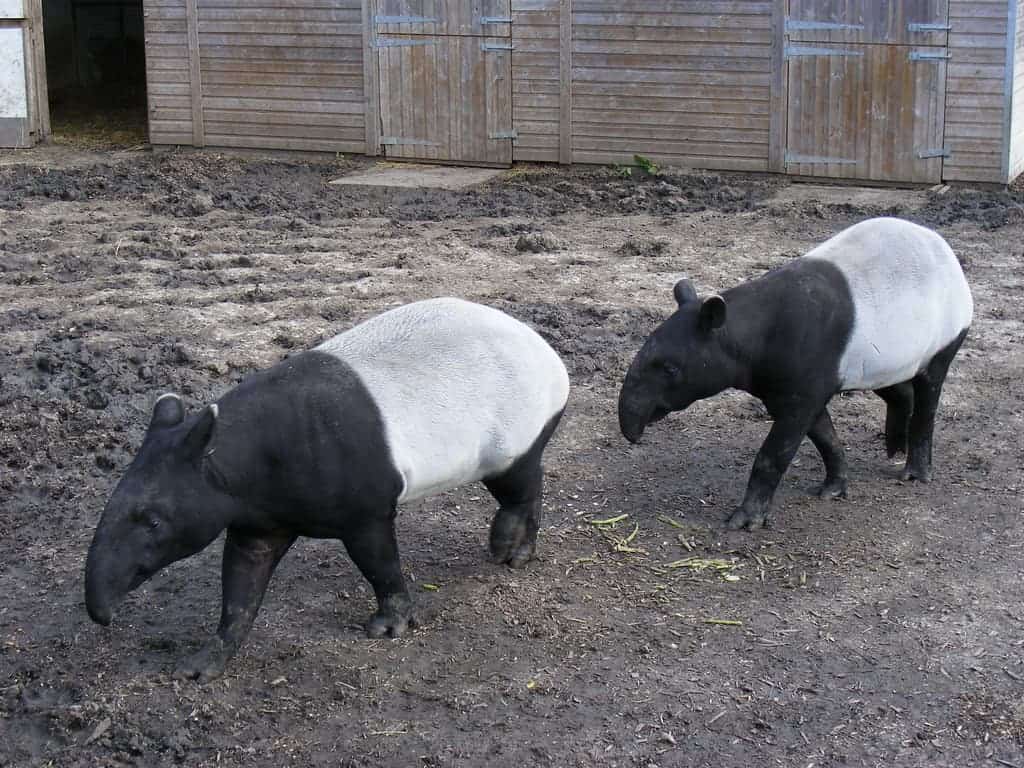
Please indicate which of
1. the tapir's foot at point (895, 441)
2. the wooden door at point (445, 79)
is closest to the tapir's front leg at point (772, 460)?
the tapir's foot at point (895, 441)

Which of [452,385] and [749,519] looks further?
[749,519]

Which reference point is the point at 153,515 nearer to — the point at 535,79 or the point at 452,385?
the point at 452,385

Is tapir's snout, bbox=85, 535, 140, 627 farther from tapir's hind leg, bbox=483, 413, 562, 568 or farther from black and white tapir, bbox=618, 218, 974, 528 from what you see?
black and white tapir, bbox=618, 218, 974, 528

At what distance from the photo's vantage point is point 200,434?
4.05 metres

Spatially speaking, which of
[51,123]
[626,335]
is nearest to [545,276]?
[626,335]

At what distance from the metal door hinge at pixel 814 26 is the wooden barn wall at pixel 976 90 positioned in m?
0.84

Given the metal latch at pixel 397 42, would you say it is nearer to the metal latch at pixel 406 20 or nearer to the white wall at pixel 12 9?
the metal latch at pixel 406 20

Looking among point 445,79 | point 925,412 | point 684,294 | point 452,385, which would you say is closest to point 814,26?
point 445,79

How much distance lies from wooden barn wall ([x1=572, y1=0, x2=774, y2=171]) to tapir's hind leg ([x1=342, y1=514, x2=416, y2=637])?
8.83 metres

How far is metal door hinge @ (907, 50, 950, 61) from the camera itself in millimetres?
11727

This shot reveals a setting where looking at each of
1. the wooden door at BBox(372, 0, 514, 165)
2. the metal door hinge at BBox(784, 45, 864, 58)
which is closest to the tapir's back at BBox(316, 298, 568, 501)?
the metal door hinge at BBox(784, 45, 864, 58)

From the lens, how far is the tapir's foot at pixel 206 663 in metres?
4.44

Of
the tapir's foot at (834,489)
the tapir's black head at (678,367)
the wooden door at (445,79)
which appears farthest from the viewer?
the wooden door at (445,79)

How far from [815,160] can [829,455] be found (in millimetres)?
7095
